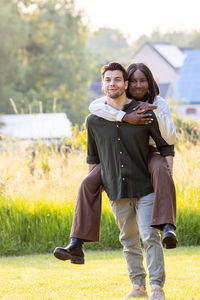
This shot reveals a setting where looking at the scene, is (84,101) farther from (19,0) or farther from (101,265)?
(101,265)

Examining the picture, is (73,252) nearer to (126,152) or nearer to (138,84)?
(126,152)

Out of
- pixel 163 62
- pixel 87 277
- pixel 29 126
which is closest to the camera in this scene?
pixel 87 277

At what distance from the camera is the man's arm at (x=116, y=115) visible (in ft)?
14.7

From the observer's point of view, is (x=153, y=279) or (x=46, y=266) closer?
(x=153, y=279)

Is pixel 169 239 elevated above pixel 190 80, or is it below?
above

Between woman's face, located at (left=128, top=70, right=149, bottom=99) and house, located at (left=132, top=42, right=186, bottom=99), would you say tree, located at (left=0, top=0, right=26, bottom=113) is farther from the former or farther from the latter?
woman's face, located at (left=128, top=70, right=149, bottom=99)

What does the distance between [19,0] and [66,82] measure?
6425mm

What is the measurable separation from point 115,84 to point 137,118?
1.06ft

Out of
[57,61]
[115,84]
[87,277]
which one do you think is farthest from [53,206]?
[57,61]

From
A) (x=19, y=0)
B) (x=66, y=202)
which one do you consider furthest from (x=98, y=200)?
(x=19, y=0)

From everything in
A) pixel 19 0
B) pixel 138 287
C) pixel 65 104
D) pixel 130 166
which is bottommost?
pixel 65 104

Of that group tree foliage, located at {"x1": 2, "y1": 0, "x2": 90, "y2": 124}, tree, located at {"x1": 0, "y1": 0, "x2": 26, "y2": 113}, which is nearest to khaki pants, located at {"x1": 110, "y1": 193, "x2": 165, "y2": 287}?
tree, located at {"x1": 0, "y1": 0, "x2": 26, "y2": 113}

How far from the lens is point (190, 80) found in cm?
4262

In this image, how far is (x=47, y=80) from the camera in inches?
1532
